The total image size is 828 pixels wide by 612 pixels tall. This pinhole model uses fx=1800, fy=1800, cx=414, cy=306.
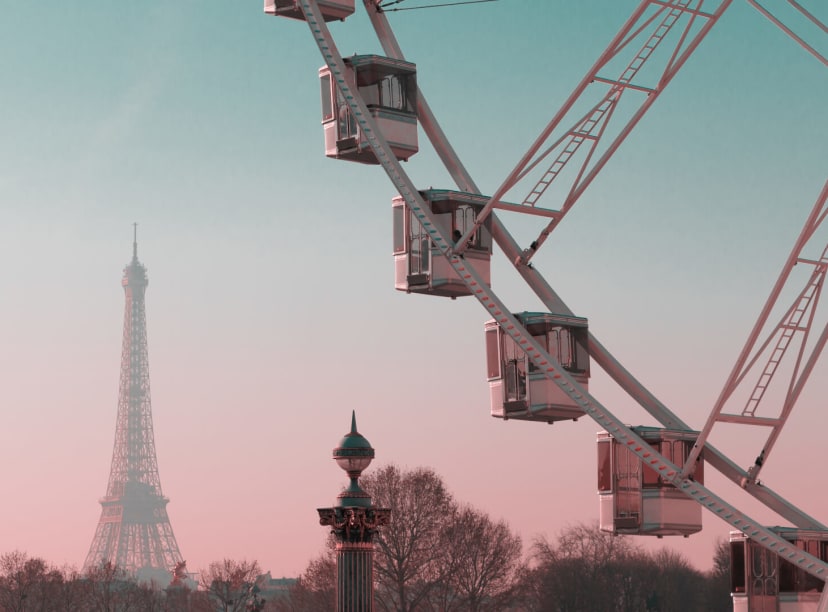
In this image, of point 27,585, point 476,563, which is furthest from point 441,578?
point 27,585

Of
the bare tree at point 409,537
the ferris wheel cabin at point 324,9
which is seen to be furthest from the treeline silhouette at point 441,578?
the ferris wheel cabin at point 324,9

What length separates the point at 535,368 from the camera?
22.8 metres

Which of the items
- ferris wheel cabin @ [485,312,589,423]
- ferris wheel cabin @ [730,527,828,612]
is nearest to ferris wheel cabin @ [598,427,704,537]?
ferris wheel cabin @ [485,312,589,423]

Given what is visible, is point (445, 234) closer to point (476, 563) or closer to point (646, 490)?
point (646, 490)

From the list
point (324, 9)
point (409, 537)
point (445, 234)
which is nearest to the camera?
point (445, 234)

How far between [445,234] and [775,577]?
19.9 ft

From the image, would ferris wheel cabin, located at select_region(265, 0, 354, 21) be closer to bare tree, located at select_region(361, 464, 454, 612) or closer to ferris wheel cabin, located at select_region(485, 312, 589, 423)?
ferris wheel cabin, located at select_region(485, 312, 589, 423)

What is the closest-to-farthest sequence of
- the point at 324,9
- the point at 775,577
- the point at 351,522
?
the point at 775,577
the point at 351,522
the point at 324,9

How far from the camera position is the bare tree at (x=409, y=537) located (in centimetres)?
8356

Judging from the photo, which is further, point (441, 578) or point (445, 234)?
point (441, 578)

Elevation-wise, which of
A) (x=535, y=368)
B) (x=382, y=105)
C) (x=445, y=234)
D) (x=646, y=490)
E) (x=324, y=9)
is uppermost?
(x=324, y=9)

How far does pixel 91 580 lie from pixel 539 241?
86.6 metres

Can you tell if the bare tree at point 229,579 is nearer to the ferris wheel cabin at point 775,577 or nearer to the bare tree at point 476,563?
the bare tree at point 476,563

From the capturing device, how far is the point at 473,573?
8769 cm
